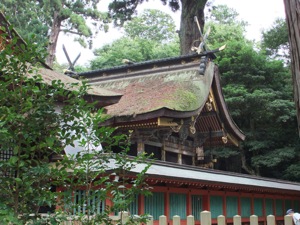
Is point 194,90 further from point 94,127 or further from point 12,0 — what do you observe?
point 12,0

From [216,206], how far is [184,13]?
10.7 metres

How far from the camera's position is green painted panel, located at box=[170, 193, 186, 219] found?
1086cm

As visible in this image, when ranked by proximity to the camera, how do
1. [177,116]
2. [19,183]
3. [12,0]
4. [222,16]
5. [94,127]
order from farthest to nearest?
1. [222,16]
2. [12,0]
3. [177,116]
4. [94,127]
5. [19,183]

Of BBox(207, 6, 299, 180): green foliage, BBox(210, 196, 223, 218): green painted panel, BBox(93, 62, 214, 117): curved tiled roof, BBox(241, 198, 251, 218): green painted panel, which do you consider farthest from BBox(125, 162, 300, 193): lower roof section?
BBox(207, 6, 299, 180): green foliage

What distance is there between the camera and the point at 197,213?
1185cm

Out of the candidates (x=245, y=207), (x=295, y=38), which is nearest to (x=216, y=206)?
(x=245, y=207)

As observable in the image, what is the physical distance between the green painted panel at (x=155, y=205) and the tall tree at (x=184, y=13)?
1162 cm

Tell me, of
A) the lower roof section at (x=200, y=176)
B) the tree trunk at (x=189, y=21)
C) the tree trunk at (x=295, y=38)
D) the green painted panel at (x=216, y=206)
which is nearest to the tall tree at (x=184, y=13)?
the tree trunk at (x=189, y=21)

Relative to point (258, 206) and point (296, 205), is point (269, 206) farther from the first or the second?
point (296, 205)

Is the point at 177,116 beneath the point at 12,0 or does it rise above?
beneath

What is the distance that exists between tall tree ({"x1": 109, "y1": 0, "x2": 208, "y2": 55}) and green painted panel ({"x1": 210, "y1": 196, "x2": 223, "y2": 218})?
9710 millimetres

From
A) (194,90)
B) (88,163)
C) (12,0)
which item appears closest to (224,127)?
(194,90)

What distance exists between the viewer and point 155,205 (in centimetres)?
1020

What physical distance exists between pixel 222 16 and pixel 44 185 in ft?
153
